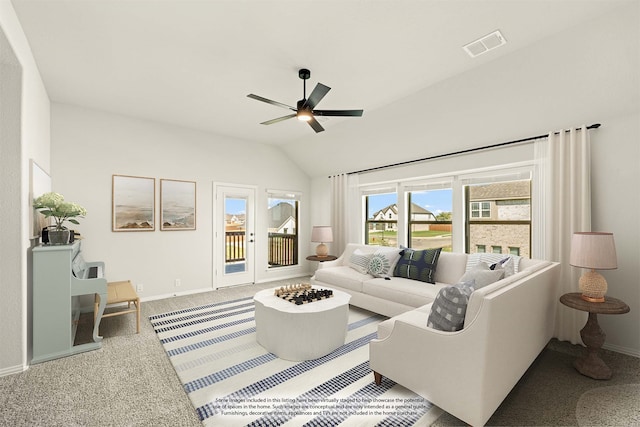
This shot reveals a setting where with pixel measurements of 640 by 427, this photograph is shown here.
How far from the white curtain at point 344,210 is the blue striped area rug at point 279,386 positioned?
252 centimetres

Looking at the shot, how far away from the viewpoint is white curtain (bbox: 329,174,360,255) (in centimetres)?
556

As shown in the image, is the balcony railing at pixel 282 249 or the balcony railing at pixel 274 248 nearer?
the balcony railing at pixel 274 248

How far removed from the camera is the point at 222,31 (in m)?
2.37

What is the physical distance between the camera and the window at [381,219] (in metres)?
5.13

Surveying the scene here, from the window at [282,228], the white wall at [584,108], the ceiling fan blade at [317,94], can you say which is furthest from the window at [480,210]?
the window at [282,228]

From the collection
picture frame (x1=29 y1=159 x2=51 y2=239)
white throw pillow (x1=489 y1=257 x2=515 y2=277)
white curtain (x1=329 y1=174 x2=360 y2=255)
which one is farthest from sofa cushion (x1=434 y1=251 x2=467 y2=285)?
picture frame (x1=29 y1=159 x2=51 y2=239)

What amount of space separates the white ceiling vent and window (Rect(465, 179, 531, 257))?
1.77 meters

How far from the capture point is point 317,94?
8.71 feet

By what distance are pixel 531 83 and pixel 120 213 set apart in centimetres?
538

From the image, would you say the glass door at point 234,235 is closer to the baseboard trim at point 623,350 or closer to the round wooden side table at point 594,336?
the round wooden side table at point 594,336

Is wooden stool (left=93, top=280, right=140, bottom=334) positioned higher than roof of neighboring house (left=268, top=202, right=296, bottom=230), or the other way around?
roof of neighboring house (left=268, top=202, right=296, bottom=230)

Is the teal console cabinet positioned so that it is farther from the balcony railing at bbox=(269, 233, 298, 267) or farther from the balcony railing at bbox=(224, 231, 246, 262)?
the balcony railing at bbox=(269, 233, 298, 267)

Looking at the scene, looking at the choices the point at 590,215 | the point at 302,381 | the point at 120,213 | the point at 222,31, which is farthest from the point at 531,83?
the point at 120,213

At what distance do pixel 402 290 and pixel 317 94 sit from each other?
7.68 ft
